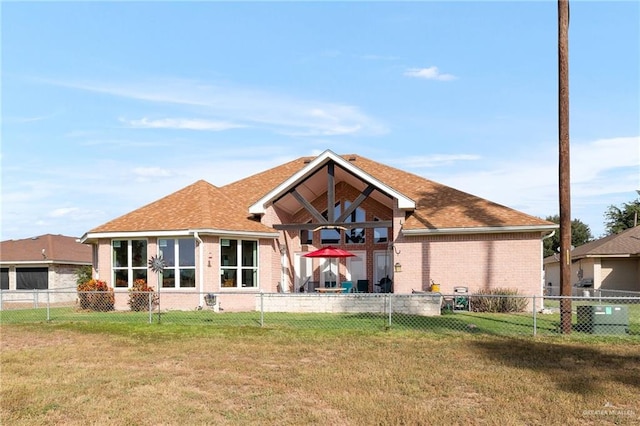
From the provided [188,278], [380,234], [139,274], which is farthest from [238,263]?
[380,234]

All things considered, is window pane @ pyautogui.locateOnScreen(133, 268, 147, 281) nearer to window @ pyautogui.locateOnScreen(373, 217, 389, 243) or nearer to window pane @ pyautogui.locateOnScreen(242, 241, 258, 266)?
window pane @ pyautogui.locateOnScreen(242, 241, 258, 266)

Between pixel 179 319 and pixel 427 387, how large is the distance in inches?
436

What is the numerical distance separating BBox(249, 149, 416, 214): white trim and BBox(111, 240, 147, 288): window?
470 centimetres

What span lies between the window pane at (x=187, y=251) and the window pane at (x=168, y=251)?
282 mm

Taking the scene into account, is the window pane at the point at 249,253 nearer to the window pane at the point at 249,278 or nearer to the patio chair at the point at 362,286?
the window pane at the point at 249,278

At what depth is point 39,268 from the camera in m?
35.9

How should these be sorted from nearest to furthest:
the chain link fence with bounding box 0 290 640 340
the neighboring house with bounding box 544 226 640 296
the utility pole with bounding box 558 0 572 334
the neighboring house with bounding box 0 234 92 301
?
the chain link fence with bounding box 0 290 640 340 < the utility pole with bounding box 558 0 572 334 < the neighboring house with bounding box 544 226 640 296 < the neighboring house with bounding box 0 234 92 301

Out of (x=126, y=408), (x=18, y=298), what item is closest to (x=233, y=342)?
(x=126, y=408)

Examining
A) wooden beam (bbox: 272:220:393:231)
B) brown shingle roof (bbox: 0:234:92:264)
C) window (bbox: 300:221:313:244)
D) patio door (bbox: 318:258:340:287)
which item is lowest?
patio door (bbox: 318:258:340:287)

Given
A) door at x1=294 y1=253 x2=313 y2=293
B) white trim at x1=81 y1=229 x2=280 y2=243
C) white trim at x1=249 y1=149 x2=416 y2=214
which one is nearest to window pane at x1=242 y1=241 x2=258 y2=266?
white trim at x1=81 y1=229 x2=280 y2=243

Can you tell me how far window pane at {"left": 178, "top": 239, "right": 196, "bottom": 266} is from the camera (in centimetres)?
2164

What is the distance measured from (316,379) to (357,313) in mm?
9720

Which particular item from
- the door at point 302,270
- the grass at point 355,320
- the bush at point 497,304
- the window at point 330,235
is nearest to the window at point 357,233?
the window at point 330,235

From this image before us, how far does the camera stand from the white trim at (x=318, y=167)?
22.9 metres
